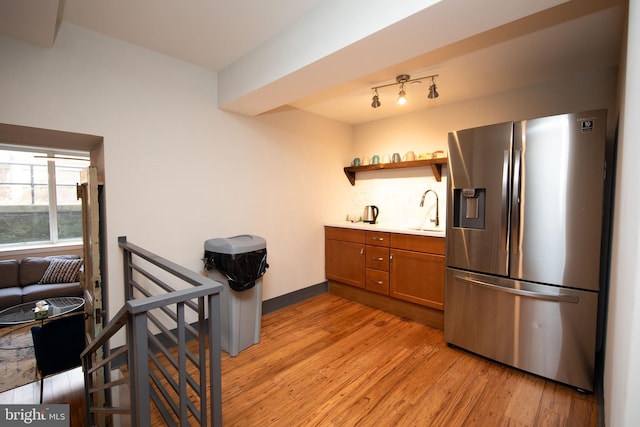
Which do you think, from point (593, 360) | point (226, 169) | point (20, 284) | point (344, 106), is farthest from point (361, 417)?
point (20, 284)

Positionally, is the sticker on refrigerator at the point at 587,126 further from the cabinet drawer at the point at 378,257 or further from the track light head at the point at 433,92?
the cabinet drawer at the point at 378,257

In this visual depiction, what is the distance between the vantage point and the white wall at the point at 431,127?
2459mm

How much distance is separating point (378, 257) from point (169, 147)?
2.39m

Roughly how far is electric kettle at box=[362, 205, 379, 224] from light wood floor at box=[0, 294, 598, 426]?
148cm

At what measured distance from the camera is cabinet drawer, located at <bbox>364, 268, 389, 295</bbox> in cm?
322

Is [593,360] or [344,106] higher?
[344,106]

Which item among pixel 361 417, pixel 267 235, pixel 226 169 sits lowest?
pixel 361 417

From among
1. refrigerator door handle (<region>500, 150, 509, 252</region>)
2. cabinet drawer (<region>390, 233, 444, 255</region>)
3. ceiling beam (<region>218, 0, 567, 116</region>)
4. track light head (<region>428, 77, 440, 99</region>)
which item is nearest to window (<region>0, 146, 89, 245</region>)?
ceiling beam (<region>218, 0, 567, 116</region>)

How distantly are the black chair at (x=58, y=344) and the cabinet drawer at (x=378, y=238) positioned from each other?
110 inches

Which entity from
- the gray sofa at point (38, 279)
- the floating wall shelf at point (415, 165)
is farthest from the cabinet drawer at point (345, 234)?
the gray sofa at point (38, 279)

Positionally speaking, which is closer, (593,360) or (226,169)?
(593,360)

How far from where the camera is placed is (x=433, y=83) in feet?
8.77

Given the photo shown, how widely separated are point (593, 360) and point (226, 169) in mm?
3188

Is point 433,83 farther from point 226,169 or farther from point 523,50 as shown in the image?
point 226,169
